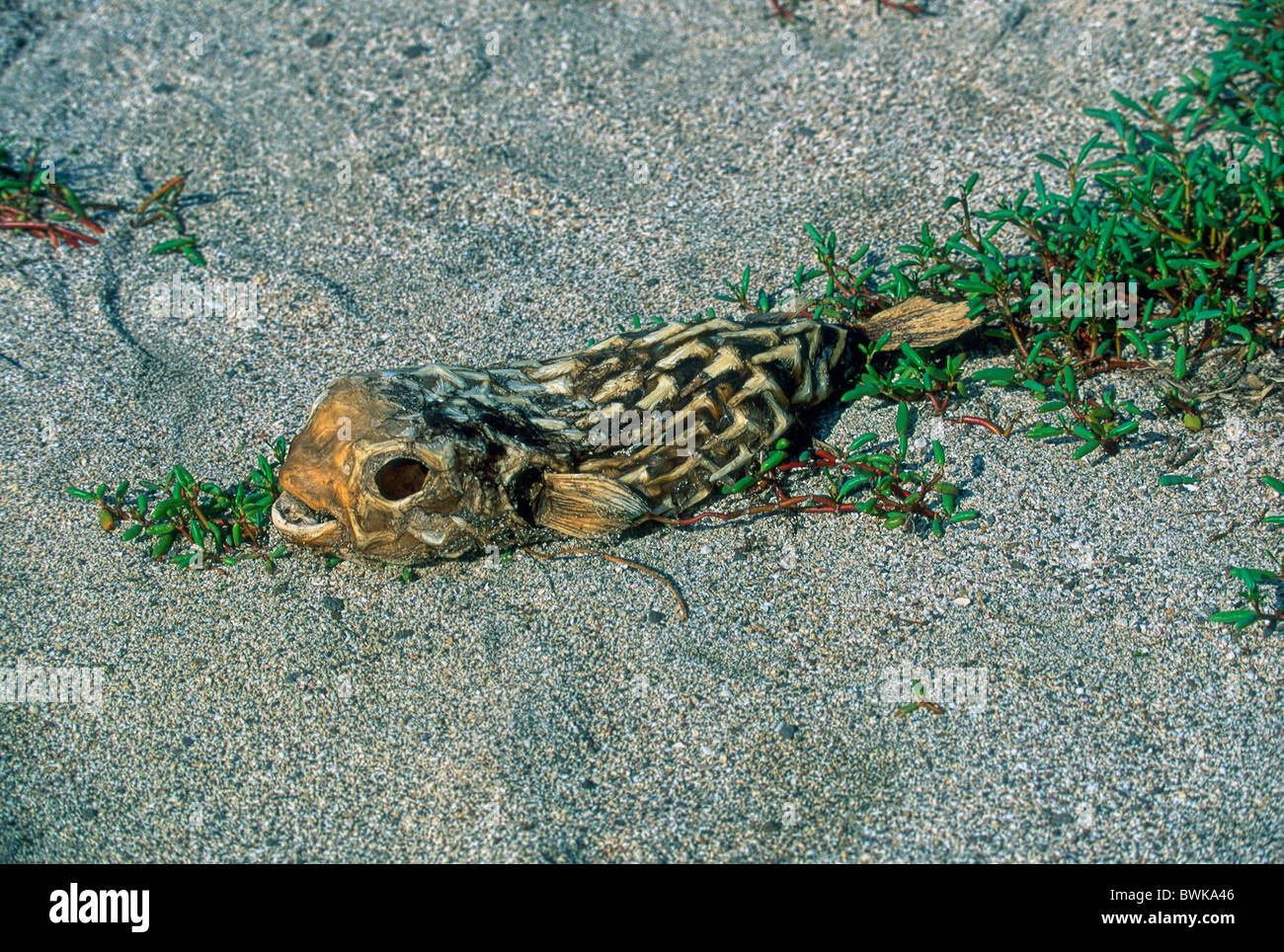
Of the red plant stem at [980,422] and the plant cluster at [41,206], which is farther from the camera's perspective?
the plant cluster at [41,206]

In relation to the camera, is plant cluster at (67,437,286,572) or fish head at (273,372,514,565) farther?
plant cluster at (67,437,286,572)

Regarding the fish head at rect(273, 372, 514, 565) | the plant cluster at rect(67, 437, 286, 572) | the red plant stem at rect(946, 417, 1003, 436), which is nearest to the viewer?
the fish head at rect(273, 372, 514, 565)

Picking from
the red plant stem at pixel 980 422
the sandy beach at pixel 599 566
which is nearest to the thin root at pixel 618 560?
the sandy beach at pixel 599 566

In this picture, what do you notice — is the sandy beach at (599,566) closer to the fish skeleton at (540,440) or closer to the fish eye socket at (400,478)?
the fish skeleton at (540,440)

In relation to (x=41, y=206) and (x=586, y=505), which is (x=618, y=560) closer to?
(x=586, y=505)

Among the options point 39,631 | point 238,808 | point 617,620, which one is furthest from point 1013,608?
point 39,631

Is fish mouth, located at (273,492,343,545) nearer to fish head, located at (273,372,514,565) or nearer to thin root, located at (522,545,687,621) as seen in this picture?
fish head, located at (273,372,514,565)

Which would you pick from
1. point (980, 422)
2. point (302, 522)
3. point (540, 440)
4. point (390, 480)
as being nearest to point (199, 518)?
point (302, 522)

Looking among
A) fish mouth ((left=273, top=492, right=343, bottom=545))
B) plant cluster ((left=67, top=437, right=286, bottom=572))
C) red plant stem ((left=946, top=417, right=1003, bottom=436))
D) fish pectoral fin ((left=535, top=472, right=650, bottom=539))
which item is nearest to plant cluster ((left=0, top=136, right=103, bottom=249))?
plant cluster ((left=67, top=437, right=286, bottom=572))
